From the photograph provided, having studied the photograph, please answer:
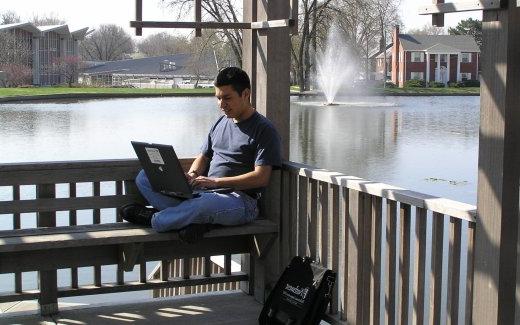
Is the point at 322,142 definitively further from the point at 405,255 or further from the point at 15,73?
the point at 15,73

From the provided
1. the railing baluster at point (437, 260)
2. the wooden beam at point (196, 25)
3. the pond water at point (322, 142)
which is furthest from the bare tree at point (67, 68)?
the railing baluster at point (437, 260)

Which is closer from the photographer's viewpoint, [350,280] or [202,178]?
[350,280]

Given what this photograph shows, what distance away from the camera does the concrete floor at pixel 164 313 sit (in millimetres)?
4453

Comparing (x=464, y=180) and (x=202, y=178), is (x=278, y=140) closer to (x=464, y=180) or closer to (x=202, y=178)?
(x=202, y=178)

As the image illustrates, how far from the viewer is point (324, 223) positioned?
4.22 metres

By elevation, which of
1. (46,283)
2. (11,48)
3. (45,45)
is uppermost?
(45,45)

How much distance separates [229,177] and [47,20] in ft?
207

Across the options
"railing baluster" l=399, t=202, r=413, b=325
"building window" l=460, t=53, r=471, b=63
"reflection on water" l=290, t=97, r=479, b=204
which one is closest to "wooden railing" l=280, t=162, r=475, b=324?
"railing baluster" l=399, t=202, r=413, b=325

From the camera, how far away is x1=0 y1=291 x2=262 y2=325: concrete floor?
4.45m

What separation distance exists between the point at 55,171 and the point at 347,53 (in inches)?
1596

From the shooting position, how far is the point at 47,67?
60375 millimetres

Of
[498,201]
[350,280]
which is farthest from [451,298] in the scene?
[350,280]

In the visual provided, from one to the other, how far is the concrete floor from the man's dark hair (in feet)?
3.79

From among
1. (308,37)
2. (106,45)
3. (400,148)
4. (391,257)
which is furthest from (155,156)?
(106,45)
